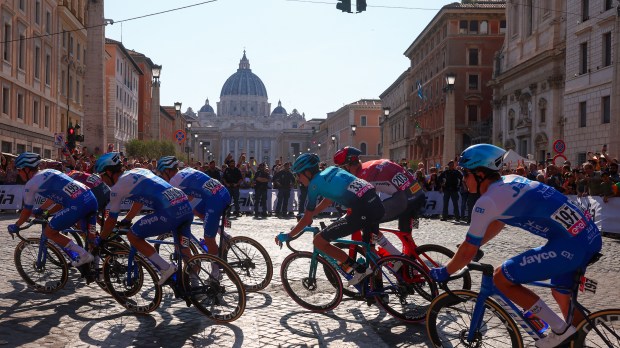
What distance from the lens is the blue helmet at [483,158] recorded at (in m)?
4.62

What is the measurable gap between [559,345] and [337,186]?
3.15m

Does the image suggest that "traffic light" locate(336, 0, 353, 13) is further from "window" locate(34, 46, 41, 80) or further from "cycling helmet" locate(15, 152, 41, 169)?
"window" locate(34, 46, 41, 80)

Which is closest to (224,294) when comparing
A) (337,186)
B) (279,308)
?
(279,308)

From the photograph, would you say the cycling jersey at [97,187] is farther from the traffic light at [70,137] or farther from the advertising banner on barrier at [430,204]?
the traffic light at [70,137]

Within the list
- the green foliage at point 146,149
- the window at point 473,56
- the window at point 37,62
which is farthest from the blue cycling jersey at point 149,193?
the window at point 473,56

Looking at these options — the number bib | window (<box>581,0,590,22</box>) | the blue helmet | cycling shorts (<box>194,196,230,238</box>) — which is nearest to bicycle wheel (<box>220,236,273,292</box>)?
cycling shorts (<box>194,196,230,238</box>)

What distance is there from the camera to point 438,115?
209 feet

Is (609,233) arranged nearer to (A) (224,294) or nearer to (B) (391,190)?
(B) (391,190)

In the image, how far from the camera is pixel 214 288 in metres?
6.60

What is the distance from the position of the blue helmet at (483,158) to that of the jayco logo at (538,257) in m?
0.66

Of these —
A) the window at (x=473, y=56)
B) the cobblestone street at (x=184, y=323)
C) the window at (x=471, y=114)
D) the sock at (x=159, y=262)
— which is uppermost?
the window at (x=473, y=56)

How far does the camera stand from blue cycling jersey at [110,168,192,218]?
22.3 ft

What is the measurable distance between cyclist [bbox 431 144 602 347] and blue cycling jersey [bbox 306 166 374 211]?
2468 millimetres

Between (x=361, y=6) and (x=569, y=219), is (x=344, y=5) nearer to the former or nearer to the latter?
(x=361, y=6)
